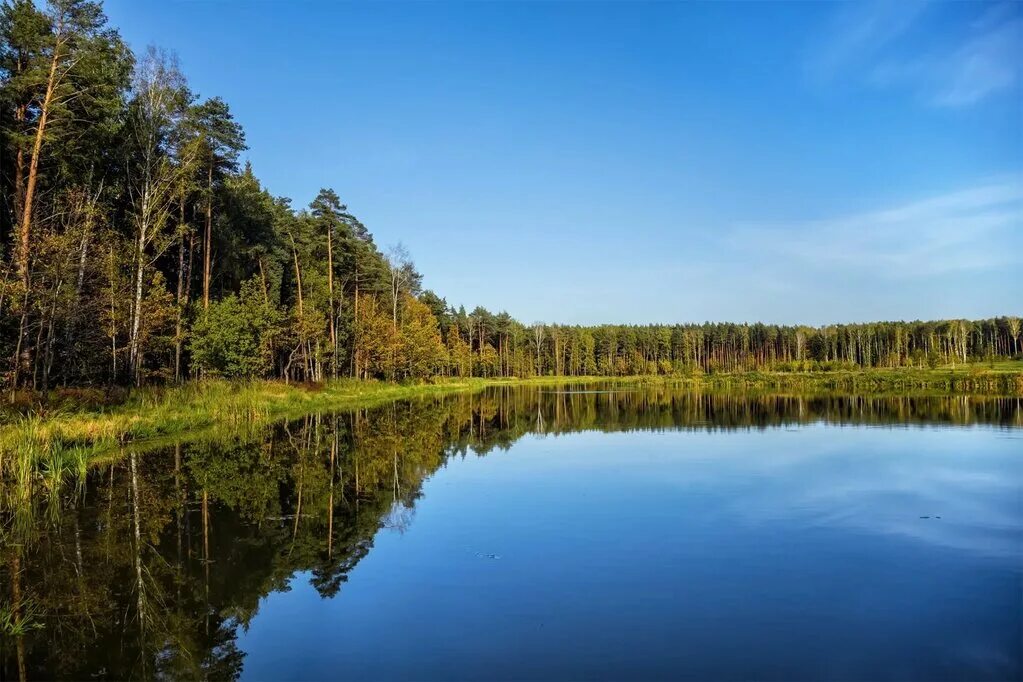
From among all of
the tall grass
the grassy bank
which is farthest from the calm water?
the grassy bank

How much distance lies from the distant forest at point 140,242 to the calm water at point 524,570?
27.8 ft

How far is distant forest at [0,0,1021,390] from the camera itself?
70.1 ft

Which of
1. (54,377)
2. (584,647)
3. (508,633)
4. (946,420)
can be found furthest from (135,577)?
(946,420)

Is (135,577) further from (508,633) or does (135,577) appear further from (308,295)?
(308,295)

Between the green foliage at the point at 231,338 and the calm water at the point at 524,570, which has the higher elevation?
the green foliage at the point at 231,338

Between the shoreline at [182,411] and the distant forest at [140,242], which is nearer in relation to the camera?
the shoreline at [182,411]

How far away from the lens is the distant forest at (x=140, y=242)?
2138 centimetres

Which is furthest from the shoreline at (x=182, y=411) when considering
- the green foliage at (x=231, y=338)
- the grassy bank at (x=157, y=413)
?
the green foliage at (x=231, y=338)

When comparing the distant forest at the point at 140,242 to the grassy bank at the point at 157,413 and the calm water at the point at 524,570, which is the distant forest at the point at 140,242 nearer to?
the grassy bank at the point at 157,413

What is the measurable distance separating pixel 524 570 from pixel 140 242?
24.5 m

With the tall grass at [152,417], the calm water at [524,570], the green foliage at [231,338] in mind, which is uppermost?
the green foliage at [231,338]

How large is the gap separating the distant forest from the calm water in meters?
8.47

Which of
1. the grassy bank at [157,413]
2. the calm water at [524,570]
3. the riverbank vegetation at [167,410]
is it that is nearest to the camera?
the calm water at [524,570]

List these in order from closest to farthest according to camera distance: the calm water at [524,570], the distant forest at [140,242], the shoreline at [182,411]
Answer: the calm water at [524,570] → the shoreline at [182,411] → the distant forest at [140,242]
